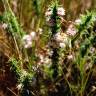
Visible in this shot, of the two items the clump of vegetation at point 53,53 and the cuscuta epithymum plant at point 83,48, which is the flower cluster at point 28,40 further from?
the cuscuta epithymum plant at point 83,48

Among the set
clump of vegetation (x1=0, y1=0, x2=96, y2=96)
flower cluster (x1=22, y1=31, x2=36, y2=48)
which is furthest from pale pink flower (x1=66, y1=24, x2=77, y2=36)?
flower cluster (x1=22, y1=31, x2=36, y2=48)

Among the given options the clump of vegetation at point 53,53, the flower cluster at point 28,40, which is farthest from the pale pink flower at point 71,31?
the flower cluster at point 28,40

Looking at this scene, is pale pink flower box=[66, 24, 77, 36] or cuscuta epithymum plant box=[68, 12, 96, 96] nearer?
cuscuta epithymum plant box=[68, 12, 96, 96]

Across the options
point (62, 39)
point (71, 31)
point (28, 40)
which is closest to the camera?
point (62, 39)

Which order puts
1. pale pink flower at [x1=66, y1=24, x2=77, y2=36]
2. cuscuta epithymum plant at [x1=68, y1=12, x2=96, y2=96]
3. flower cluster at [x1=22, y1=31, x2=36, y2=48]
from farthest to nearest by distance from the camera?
1. flower cluster at [x1=22, y1=31, x2=36, y2=48]
2. pale pink flower at [x1=66, y1=24, x2=77, y2=36]
3. cuscuta epithymum plant at [x1=68, y1=12, x2=96, y2=96]

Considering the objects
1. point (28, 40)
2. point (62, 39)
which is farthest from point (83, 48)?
point (28, 40)

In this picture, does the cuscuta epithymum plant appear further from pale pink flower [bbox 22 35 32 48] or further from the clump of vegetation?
pale pink flower [bbox 22 35 32 48]

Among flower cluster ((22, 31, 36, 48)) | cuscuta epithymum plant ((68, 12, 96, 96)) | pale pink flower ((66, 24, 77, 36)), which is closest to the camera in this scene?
cuscuta epithymum plant ((68, 12, 96, 96))

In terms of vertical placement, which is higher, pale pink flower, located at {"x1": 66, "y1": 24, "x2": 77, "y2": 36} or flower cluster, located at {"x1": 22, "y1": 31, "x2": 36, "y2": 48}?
pale pink flower, located at {"x1": 66, "y1": 24, "x2": 77, "y2": 36}

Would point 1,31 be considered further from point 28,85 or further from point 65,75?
point 28,85

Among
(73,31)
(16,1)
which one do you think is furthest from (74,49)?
(16,1)

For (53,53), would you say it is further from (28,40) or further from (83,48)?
(28,40)
